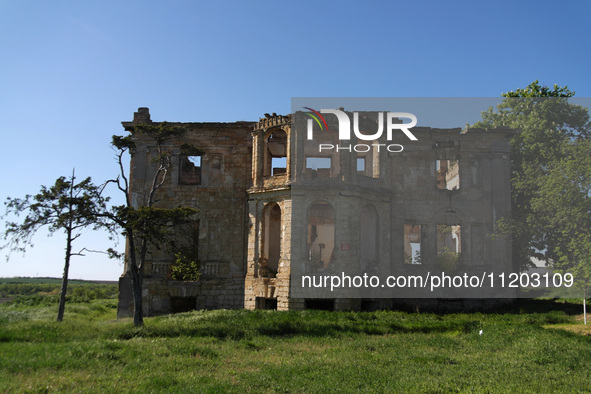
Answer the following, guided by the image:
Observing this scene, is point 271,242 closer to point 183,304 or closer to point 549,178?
point 183,304

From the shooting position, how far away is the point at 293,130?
66.6ft

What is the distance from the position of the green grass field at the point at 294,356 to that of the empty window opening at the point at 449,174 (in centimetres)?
1049

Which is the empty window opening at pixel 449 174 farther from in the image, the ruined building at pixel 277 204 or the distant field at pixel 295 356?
the distant field at pixel 295 356

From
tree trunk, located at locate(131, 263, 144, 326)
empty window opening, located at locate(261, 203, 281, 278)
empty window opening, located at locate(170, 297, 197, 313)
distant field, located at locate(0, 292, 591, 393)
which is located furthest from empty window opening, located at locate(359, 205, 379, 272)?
tree trunk, located at locate(131, 263, 144, 326)

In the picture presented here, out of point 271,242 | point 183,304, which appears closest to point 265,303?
point 271,242

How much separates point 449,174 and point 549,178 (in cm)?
722

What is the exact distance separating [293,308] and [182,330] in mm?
5398

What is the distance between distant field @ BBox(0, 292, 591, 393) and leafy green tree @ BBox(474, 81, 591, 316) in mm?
5125

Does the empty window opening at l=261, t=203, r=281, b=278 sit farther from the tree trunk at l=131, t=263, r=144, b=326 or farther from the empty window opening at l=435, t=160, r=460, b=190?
the empty window opening at l=435, t=160, r=460, b=190

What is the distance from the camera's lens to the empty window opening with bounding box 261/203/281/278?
2075 centimetres

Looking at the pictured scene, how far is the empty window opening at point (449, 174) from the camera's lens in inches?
1009

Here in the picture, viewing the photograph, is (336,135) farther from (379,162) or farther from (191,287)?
(191,287)

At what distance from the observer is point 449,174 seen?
27.5 m

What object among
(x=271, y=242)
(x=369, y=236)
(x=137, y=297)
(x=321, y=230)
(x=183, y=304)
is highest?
(x=321, y=230)
